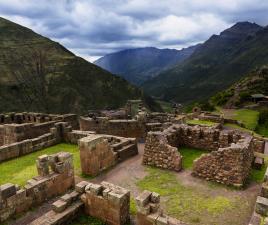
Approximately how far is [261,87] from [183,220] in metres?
85.4

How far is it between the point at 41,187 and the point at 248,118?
4945cm

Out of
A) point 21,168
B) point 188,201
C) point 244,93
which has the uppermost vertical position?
point 244,93

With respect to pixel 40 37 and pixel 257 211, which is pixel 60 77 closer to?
pixel 40 37

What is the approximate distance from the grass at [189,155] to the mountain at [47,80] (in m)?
65.9

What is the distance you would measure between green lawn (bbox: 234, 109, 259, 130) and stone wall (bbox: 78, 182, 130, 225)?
37.8 meters

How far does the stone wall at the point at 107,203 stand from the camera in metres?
9.51

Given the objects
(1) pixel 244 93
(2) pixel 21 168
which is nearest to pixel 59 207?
(2) pixel 21 168

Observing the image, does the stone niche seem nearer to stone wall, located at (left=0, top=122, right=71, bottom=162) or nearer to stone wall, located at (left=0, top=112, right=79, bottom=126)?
stone wall, located at (left=0, top=122, right=71, bottom=162)

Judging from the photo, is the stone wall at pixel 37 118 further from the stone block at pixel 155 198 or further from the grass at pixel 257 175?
the stone block at pixel 155 198

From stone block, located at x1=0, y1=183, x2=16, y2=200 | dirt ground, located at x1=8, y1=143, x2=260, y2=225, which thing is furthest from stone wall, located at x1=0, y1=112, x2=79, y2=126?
stone block, located at x1=0, y1=183, x2=16, y2=200

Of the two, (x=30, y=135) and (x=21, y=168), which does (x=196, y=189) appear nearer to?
(x=21, y=168)

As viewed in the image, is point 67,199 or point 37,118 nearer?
point 67,199

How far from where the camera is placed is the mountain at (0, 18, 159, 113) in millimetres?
81613

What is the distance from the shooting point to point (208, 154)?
12734 mm
